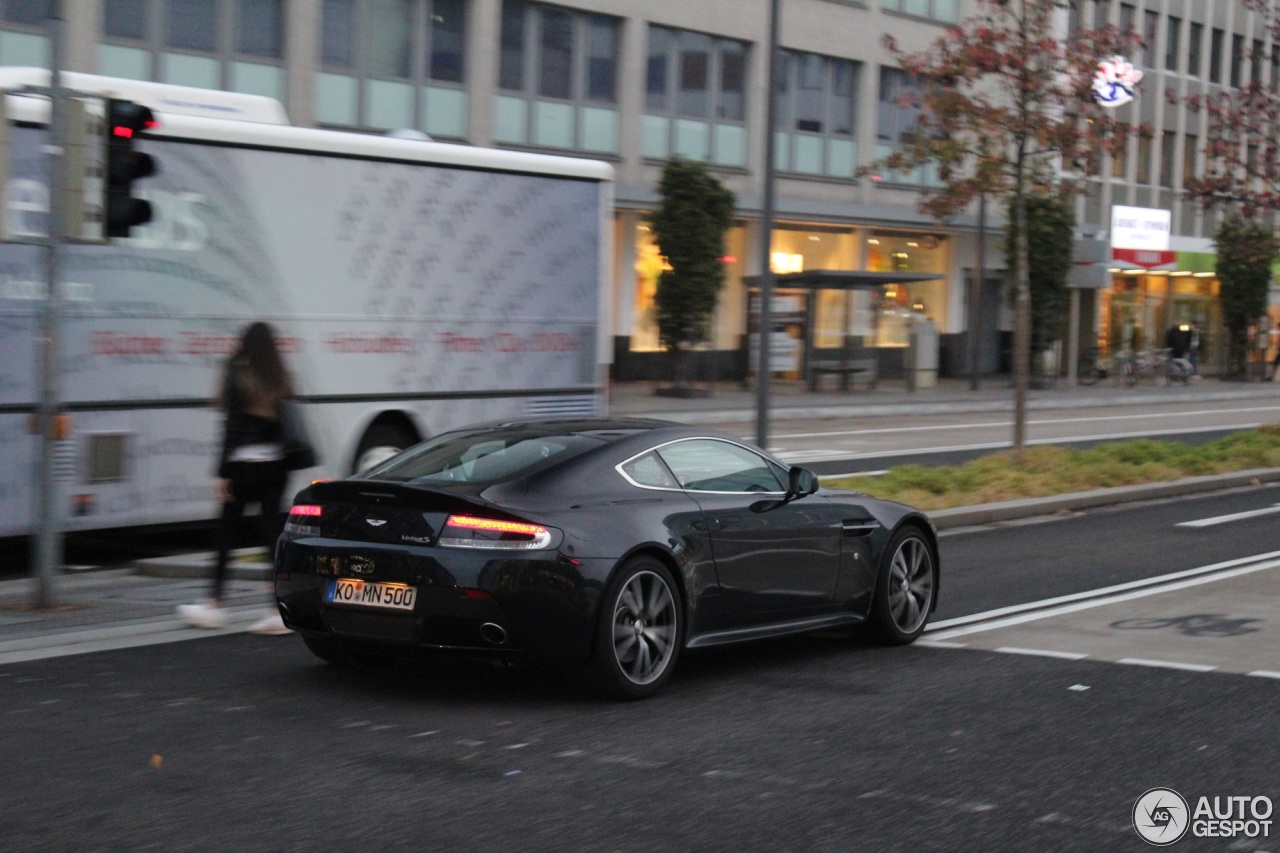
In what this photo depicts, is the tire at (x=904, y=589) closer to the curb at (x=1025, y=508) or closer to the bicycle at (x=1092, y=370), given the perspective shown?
the curb at (x=1025, y=508)

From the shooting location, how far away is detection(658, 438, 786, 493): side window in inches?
307

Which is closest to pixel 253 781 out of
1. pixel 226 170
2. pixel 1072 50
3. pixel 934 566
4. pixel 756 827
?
pixel 756 827

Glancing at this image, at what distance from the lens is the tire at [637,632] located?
6.97m

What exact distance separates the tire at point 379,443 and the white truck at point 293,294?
0.02 meters

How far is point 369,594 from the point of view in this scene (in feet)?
23.0

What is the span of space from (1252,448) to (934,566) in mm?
13560

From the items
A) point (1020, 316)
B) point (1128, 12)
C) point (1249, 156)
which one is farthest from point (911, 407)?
point (1128, 12)

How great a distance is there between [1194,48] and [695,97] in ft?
92.8

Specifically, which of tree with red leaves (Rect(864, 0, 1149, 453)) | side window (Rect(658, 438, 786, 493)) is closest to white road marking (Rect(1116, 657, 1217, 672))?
side window (Rect(658, 438, 786, 493))

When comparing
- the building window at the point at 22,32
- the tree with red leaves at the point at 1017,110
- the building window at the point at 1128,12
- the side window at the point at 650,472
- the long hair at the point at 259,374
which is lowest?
the side window at the point at 650,472

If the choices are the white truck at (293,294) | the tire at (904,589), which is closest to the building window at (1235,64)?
the white truck at (293,294)

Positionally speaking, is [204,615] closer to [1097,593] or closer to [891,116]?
[1097,593]

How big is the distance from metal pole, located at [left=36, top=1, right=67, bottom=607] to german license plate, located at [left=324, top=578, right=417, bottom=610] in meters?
3.08

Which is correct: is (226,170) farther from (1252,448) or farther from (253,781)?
(1252,448)
